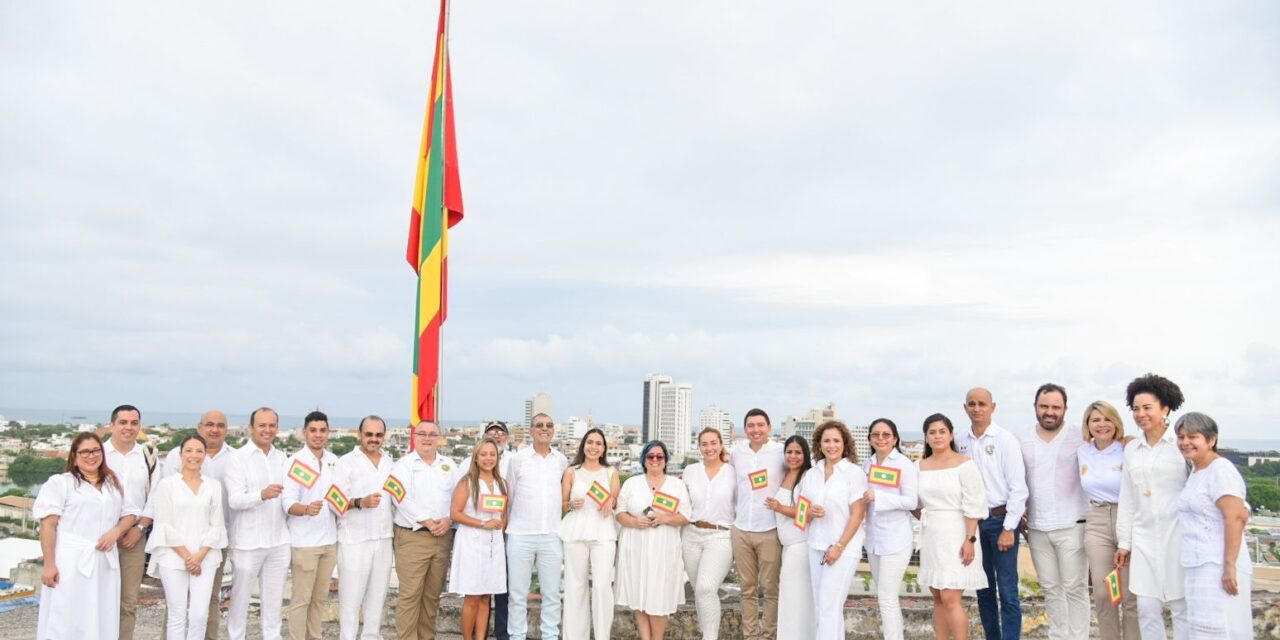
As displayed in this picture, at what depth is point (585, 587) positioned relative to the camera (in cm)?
573

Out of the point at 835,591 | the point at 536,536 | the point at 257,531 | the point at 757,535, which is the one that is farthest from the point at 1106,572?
the point at 257,531

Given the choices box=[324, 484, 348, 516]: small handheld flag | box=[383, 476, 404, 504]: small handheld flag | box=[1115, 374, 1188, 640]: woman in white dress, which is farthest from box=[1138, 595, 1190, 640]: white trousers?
box=[324, 484, 348, 516]: small handheld flag

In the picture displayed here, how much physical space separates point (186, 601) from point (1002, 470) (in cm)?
520

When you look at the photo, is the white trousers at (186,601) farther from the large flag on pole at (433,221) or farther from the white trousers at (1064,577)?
the white trousers at (1064,577)

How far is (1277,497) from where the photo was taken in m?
40.8

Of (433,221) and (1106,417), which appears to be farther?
(433,221)

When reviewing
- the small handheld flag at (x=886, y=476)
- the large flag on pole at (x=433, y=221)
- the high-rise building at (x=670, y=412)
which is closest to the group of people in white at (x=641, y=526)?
the small handheld flag at (x=886, y=476)

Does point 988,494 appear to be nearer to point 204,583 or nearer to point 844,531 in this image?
point 844,531

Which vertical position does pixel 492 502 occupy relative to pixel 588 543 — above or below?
above

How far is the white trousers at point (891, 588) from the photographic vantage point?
5.08 meters

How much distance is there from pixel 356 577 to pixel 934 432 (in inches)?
153

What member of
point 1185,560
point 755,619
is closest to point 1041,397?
point 1185,560

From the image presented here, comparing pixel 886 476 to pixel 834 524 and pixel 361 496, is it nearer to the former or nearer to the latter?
pixel 834 524

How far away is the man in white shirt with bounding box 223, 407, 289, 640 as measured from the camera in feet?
17.1
